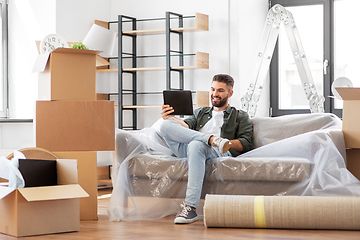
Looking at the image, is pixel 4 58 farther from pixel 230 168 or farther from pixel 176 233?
pixel 176 233

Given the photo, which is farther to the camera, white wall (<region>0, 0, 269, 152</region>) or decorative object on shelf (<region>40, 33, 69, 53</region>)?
white wall (<region>0, 0, 269, 152</region>)

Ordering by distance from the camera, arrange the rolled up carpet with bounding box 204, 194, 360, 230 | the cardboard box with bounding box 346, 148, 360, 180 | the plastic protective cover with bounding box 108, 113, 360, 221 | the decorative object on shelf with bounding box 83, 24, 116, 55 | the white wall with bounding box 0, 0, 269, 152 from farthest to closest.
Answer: the white wall with bounding box 0, 0, 269, 152
the decorative object on shelf with bounding box 83, 24, 116, 55
the cardboard box with bounding box 346, 148, 360, 180
the plastic protective cover with bounding box 108, 113, 360, 221
the rolled up carpet with bounding box 204, 194, 360, 230

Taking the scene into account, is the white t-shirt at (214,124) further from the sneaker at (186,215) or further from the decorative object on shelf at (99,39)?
the decorative object on shelf at (99,39)

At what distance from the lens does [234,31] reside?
457 centimetres

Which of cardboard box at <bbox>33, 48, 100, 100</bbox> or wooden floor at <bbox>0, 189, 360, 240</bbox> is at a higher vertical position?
cardboard box at <bbox>33, 48, 100, 100</bbox>

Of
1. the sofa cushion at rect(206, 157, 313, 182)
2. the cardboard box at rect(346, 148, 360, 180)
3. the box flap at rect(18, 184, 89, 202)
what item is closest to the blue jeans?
the sofa cushion at rect(206, 157, 313, 182)

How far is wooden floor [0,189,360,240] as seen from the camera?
90.5 inches

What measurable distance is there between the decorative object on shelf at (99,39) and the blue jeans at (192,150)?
894mm

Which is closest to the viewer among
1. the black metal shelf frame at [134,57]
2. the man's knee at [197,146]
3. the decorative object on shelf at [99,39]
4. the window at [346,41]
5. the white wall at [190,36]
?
the man's knee at [197,146]

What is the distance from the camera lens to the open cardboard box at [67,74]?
2855 mm

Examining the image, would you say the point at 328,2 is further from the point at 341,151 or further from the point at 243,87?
the point at 341,151

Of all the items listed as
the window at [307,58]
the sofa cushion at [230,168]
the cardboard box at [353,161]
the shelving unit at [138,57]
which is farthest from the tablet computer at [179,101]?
the window at [307,58]

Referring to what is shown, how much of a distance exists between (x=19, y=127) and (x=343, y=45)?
9.73 ft

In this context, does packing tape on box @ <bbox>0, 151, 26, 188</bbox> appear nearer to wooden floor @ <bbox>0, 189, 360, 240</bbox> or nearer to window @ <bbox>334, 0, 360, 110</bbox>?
wooden floor @ <bbox>0, 189, 360, 240</bbox>
